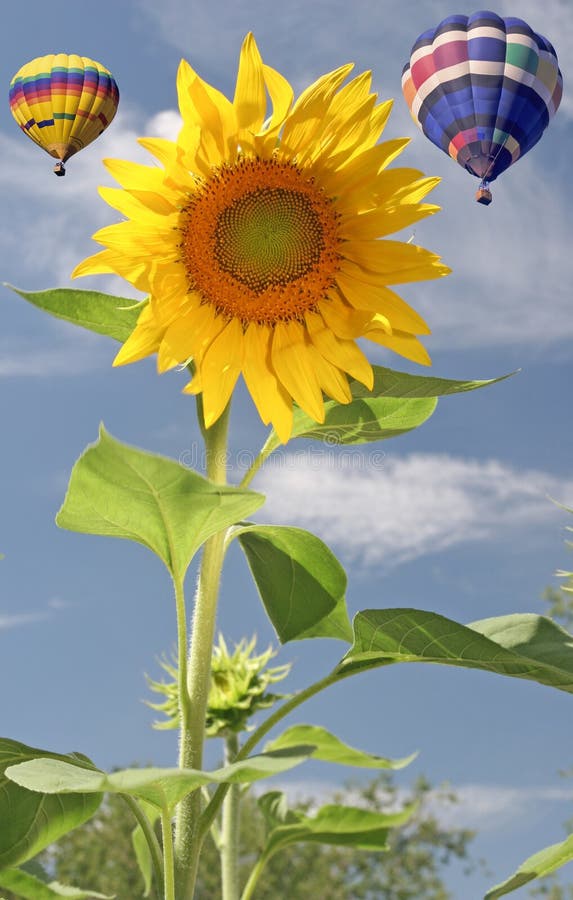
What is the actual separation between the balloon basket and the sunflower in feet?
21.2

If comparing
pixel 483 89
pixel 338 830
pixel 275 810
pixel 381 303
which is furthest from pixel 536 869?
pixel 483 89

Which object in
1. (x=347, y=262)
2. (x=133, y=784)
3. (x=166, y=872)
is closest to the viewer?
(x=133, y=784)

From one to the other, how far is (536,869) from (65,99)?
6.26m

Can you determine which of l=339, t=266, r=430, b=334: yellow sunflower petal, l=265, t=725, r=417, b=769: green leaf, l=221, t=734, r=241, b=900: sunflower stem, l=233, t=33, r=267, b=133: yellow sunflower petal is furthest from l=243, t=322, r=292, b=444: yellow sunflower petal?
l=221, t=734, r=241, b=900: sunflower stem

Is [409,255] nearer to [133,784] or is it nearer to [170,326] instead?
[170,326]

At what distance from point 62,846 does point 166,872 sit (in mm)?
13607

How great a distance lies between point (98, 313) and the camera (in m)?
2.46

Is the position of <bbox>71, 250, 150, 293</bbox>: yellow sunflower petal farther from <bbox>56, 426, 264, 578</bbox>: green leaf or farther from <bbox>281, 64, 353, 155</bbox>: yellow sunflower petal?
<bbox>56, 426, 264, 578</bbox>: green leaf

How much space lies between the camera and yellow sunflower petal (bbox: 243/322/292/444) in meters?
2.48

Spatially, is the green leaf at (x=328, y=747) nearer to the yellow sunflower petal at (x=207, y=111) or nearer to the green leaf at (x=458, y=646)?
the green leaf at (x=458, y=646)

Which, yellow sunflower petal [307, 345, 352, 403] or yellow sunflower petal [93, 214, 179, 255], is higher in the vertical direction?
yellow sunflower petal [93, 214, 179, 255]

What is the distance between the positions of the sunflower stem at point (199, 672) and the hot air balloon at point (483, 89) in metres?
6.20

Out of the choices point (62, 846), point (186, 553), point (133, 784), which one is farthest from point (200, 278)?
point (62, 846)

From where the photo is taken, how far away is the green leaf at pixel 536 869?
2.46m
